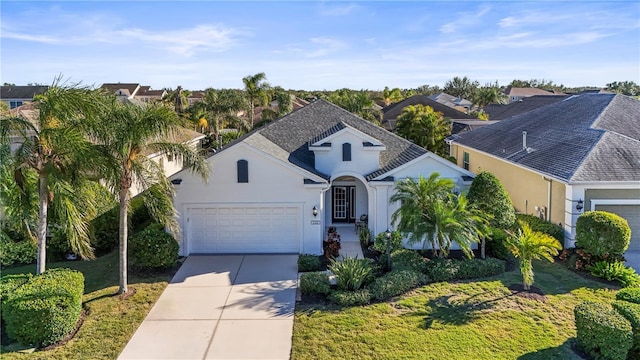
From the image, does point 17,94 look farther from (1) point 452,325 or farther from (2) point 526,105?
(1) point 452,325

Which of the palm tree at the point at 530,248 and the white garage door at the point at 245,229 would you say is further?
the white garage door at the point at 245,229

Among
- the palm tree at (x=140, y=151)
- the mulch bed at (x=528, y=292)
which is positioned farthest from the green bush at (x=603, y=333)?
the palm tree at (x=140, y=151)

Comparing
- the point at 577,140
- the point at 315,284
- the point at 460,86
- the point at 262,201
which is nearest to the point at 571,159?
the point at 577,140

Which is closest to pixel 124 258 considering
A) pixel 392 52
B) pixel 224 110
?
pixel 392 52

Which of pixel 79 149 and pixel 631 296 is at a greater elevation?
pixel 79 149

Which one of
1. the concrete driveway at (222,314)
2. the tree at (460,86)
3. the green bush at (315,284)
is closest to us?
the concrete driveway at (222,314)

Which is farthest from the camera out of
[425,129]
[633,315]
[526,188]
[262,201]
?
[425,129]

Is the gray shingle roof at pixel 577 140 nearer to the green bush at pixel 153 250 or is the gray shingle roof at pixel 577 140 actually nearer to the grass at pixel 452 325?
the grass at pixel 452 325
